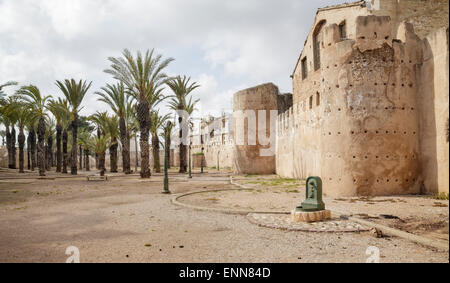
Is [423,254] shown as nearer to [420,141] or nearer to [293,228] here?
[293,228]

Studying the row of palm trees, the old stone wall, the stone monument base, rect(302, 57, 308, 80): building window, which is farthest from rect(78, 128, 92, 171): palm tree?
the stone monument base

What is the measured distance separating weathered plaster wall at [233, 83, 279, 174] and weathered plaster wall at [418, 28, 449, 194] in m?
15.3

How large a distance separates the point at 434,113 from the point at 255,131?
53.7ft

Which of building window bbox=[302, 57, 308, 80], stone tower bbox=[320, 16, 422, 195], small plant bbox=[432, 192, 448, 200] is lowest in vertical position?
small plant bbox=[432, 192, 448, 200]

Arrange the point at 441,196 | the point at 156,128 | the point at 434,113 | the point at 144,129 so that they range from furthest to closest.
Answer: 1. the point at 156,128
2. the point at 144,129
3. the point at 434,113
4. the point at 441,196

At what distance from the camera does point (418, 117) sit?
10.2m

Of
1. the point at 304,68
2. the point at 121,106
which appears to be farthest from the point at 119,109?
the point at 304,68

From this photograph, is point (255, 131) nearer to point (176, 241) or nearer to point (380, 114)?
point (380, 114)

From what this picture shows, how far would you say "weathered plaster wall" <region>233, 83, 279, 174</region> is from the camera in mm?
25141

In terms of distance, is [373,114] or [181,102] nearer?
[373,114]

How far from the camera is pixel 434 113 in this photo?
9438 millimetres

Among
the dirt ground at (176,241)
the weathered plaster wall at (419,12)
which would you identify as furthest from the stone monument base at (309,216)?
the weathered plaster wall at (419,12)

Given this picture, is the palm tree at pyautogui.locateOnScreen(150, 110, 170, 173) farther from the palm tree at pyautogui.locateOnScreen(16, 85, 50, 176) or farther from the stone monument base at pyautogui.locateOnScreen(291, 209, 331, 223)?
the stone monument base at pyautogui.locateOnScreen(291, 209, 331, 223)

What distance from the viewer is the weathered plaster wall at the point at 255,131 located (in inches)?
990
